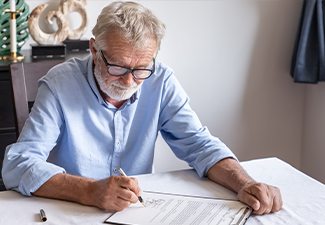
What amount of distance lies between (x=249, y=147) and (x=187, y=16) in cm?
119

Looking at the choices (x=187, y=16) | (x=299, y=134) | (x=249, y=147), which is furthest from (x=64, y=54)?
(x=299, y=134)

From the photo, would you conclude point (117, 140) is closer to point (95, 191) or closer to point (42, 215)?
point (95, 191)

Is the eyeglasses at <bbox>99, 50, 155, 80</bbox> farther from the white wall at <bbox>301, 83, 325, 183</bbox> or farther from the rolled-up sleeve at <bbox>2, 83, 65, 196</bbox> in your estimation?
the white wall at <bbox>301, 83, 325, 183</bbox>

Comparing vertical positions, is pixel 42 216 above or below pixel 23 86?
below

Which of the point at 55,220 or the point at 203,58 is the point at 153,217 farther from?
the point at 203,58

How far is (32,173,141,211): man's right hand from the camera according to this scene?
100cm

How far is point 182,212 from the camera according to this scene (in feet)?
3.24

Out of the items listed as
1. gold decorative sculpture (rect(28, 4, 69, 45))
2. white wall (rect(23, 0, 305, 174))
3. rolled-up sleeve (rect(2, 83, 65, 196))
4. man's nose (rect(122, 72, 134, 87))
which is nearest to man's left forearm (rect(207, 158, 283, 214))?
man's nose (rect(122, 72, 134, 87))

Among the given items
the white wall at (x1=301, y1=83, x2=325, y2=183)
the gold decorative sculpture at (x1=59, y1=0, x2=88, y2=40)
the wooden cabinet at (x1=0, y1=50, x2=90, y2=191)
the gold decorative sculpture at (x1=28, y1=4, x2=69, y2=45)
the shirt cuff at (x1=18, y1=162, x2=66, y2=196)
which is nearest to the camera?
the shirt cuff at (x1=18, y1=162, x2=66, y2=196)

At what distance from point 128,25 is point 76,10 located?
1052 millimetres

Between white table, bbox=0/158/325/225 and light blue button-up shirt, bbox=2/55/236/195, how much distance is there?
0.28 feet

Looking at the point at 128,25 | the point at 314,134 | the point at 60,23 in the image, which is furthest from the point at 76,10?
the point at 314,134

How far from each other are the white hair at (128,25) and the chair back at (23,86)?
0.35 meters

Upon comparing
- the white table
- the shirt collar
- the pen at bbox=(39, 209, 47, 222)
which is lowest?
the white table
